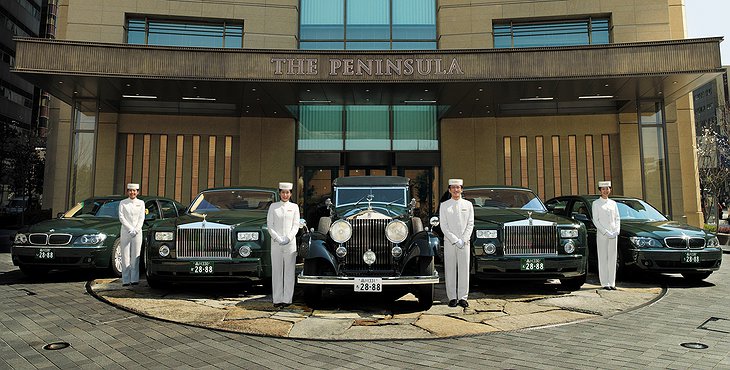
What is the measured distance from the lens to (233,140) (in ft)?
58.6

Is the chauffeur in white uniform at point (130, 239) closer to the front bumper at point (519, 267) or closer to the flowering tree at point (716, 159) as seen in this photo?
the front bumper at point (519, 267)

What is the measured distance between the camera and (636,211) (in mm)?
9062

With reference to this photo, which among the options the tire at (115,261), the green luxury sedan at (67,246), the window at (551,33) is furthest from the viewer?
the window at (551,33)

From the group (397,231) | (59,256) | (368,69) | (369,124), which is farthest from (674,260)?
(369,124)

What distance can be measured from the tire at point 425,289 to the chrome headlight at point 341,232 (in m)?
1.00

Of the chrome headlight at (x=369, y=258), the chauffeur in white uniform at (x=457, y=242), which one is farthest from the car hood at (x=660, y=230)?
the chrome headlight at (x=369, y=258)

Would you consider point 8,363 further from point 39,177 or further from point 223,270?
point 39,177

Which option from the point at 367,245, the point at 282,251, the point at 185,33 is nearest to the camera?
the point at 367,245

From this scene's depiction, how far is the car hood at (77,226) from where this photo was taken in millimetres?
7742

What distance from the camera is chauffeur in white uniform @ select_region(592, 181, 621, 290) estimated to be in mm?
7332

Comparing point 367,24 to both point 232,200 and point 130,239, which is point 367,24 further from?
point 130,239

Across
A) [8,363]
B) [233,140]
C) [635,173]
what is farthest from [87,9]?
[635,173]

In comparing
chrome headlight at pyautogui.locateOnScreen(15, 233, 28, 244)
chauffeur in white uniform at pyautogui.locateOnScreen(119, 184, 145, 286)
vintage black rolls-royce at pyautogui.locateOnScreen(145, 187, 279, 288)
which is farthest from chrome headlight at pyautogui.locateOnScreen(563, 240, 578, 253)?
chrome headlight at pyautogui.locateOnScreen(15, 233, 28, 244)

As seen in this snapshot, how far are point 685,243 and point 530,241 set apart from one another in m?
3.23
